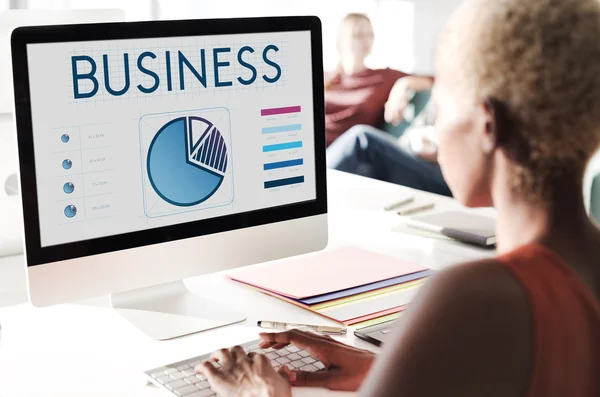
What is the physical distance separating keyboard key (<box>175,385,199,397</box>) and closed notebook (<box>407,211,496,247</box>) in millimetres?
918

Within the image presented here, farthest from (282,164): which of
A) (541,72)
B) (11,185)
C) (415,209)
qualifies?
(541,72)

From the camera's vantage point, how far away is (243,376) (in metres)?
1.16

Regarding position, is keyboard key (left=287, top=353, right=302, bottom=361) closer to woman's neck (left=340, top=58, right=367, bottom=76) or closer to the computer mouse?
the computer mouse

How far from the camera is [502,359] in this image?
0.69 m

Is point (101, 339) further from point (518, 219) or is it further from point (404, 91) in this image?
point (404, 91)

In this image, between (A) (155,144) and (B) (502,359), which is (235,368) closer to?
(A) (155,144)

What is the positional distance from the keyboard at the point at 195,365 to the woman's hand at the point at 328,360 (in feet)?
0.04

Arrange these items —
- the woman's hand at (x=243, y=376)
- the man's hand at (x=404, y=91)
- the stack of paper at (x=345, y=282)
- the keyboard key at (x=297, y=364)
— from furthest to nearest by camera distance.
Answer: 1. the man's hand at (x=404, y=91)
2. the stack of paper at (x=345, y=282)
3. the keyboard key at (x=297, y=364)
4. the woman's hand at (x=243, y=376)

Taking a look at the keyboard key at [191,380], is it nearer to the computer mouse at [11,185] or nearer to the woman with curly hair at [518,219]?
the woman with curly hair at [518,219]

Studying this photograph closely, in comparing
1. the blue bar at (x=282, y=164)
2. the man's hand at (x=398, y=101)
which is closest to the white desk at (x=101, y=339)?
the blue bar at (x=282, y=164)

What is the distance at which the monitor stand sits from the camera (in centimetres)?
139

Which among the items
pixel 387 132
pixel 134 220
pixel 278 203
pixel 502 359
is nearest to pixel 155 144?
pixel 134 220

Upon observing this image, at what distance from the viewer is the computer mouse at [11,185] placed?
1.65 meters

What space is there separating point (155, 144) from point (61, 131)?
0.53 feet
